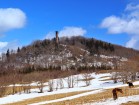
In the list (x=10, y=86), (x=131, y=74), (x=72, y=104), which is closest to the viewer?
(x=72, y=104)

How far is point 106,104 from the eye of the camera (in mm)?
41562

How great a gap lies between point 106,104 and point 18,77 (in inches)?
5546

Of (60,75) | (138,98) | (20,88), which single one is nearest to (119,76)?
(20,88)

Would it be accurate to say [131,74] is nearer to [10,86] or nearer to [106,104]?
[10,86]

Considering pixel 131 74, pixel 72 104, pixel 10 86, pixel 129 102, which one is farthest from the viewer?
pixel 10 86

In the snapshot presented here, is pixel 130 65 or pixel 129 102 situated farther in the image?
pixel 130 65

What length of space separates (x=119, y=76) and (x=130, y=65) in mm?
6798

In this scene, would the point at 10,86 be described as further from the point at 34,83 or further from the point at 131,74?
the point at 131,74

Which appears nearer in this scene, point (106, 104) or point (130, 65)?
→ point (106, 104)

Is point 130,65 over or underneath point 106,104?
over

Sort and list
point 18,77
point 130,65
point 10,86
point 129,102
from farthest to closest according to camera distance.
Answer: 1. point 18,77
2. point 10,86
3. point 130,65
4. point 129,102

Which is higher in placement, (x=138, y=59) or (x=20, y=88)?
(x=138, y=59)

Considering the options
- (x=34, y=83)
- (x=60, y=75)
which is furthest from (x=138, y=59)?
(x=60, y=75)

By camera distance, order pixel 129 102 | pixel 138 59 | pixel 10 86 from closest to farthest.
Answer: pixel 129 102, pixel 138 59, pixel 10 86
